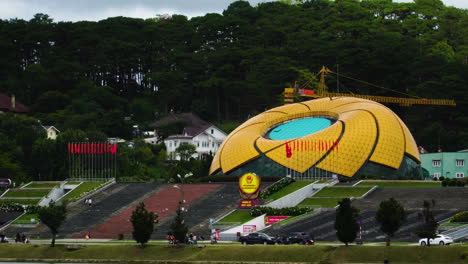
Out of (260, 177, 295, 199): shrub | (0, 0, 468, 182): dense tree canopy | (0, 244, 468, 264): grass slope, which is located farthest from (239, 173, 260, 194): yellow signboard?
(0, 0, 468, 182): dense tree canopy

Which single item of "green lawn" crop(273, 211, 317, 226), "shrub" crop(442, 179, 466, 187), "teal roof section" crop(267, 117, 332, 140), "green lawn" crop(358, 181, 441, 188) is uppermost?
"teal roof section" crop(267, 117, 332, 140)

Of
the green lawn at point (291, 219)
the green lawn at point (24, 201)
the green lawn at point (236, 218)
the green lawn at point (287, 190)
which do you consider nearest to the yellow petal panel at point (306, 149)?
the green lawn at point (287, 190)

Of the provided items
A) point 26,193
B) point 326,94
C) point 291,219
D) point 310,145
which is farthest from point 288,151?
point 326,94

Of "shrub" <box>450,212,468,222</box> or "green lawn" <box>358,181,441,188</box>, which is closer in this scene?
"shrub" <box>450,212,468,222</box>

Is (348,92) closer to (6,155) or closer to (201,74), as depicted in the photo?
(201,74)

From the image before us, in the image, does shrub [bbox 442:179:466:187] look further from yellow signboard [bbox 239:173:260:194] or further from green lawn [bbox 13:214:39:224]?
green lawn [bbox 13:214:39:224]

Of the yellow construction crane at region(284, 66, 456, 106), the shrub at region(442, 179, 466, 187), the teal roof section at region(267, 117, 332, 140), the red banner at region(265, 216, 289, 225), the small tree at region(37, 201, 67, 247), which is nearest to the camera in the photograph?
the small tree at region(37, 201, 67, 247)

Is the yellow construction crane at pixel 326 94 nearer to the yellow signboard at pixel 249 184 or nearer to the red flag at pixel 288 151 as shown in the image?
the red flag at pixel 288 151
